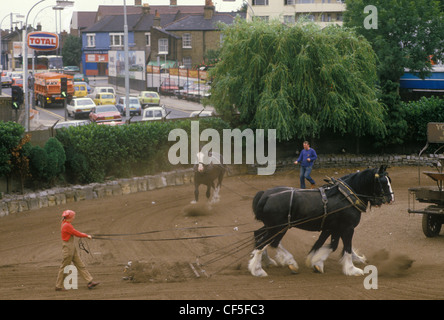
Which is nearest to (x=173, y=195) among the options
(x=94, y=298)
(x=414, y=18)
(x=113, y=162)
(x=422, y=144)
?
(x=113, y=162)

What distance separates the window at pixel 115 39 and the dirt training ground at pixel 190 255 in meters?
77.6

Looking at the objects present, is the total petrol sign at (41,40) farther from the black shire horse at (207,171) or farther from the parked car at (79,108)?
the black shire horse at (207,171)

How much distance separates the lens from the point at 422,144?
31203mm

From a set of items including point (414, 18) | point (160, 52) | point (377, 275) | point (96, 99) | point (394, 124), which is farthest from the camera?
point (160, 52)

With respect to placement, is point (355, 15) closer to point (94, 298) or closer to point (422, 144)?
point (422, 144)

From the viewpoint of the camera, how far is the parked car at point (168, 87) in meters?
66.5

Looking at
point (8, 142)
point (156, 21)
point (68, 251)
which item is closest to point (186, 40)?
point (156, 21)

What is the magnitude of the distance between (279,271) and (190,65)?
77051 mm

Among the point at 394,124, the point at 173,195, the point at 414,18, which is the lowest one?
the point at 173,195

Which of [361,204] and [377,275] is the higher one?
[361,204]

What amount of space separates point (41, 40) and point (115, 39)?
197 ft

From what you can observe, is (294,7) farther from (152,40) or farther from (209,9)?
(152,40)

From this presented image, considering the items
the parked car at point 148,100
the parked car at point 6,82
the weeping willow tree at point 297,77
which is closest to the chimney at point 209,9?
the parked car at point 6,82

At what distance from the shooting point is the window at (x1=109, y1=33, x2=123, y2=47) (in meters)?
96.1
